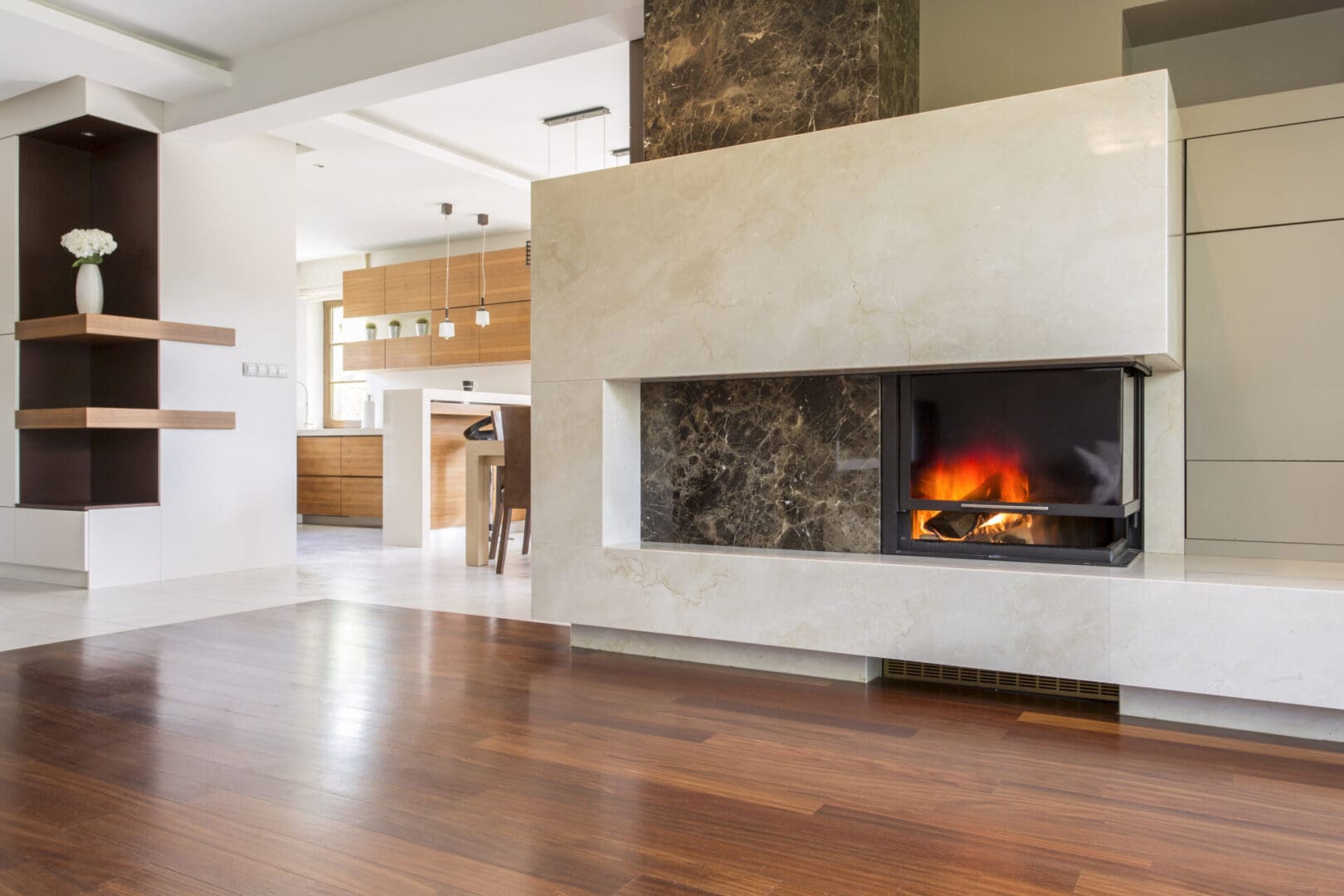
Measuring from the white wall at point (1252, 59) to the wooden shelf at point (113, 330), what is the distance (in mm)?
4421

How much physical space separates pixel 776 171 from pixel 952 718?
1585 mm

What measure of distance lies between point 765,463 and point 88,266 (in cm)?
367

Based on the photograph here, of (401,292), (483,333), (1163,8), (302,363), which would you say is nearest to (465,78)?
(1163,8)

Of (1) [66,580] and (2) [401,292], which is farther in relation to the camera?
(2) [401,292]

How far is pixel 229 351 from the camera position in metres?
5.25

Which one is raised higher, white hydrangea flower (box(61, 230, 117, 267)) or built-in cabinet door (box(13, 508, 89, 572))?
white hydrangea flower (box(61, 230, 117, 267))

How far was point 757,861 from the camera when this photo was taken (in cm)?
149

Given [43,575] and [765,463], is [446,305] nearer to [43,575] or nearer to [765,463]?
[43,575]

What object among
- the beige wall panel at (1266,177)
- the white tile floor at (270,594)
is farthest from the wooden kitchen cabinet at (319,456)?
→ the beige wall panel at (1266,177)

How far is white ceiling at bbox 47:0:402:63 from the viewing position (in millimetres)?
4051

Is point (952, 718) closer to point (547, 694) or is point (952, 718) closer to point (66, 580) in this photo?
point (547, 694)

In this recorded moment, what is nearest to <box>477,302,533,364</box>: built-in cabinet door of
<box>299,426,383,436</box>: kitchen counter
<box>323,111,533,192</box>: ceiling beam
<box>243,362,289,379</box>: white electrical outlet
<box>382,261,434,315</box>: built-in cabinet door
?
<box>382,261,434,315</box>: built-in cabinet door

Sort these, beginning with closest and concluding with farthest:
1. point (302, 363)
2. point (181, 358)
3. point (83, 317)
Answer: point (83, 317) < point (181, 358) < point (302, 363)

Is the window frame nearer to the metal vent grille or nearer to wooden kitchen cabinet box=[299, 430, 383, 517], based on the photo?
wooden kitchen cabinet box=[299, 430, 383, 517]
